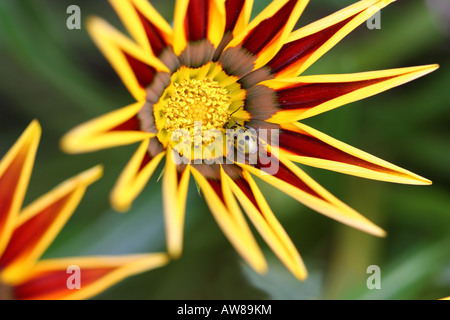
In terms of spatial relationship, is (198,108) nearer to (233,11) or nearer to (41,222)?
(233,11)

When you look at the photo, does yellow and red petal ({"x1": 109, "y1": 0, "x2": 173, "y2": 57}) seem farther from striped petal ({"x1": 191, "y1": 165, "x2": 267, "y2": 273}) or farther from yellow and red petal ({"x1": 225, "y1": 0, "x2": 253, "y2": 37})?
striped petal ({"x1": 191, "y1": 165, "x2": 267, "y2": 273})

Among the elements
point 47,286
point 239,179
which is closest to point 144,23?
point 239,179

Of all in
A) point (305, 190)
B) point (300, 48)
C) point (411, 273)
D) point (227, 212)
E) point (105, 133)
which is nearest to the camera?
point (105, 133)

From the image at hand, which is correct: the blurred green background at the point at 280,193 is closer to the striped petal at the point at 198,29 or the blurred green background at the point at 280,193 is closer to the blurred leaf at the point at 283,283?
the blurred leaf at the point at 283,283

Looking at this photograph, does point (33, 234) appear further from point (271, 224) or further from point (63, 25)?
point (63, 25)

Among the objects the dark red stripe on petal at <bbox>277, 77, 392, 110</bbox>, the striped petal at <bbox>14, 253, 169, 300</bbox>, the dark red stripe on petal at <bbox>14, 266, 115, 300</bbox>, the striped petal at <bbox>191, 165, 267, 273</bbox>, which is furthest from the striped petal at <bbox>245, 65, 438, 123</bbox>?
the dark red stripe on petal at <bbox>14, 266, 115, 300</bbox>

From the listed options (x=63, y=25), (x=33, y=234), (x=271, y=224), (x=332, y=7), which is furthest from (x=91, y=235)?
(x=332, y=7)

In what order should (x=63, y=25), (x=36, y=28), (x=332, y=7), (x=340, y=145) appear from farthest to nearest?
(x=332, y=7), (x=63, y=25), (x=36, y=28), (x=340, y=145)
